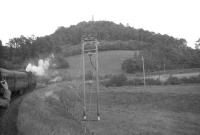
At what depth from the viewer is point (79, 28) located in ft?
300

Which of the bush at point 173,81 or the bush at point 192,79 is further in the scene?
the bush at point 173,81

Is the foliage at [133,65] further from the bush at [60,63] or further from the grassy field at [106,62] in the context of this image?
the bush at [60,63]

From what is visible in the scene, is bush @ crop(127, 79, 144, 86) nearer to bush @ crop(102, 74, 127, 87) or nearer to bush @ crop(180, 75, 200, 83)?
bush @ crop(102, 74, 127, 87)

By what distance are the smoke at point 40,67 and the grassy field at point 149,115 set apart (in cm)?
2330

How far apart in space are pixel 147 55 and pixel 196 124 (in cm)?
5046

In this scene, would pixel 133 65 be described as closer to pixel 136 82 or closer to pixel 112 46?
pixel 136 82

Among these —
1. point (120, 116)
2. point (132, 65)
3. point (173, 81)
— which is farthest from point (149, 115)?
point (132, 65)

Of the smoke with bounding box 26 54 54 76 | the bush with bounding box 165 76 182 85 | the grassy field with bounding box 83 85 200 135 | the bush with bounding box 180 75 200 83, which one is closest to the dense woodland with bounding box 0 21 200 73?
the smoke with bounding box 26 54 54 76

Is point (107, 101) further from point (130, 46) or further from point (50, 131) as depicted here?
point (130, 46)

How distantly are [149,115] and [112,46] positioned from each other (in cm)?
6399

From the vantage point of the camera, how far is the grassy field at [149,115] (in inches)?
606

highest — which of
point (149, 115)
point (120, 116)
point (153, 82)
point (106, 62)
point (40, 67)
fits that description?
point (106, 62)

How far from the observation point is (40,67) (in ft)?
191

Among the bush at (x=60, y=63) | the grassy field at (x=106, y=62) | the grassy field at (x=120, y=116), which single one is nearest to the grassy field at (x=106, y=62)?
the grassy field at (x=106, y=62)
